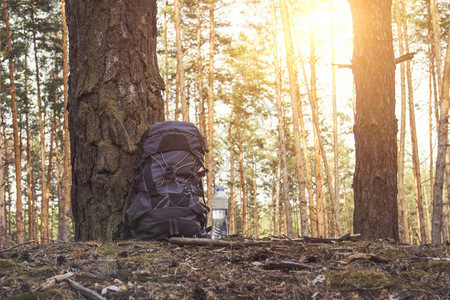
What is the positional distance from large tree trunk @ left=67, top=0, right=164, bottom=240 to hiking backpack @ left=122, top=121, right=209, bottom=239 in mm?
322

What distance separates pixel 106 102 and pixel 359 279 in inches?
104

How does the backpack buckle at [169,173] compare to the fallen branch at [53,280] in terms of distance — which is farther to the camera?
the backpack buckle at [169,173]

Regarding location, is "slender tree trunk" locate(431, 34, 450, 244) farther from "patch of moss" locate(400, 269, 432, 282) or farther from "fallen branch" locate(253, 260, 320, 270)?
"fallen branch" locate(253, 260, 320, 270)

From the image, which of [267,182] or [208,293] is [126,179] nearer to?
[208,293]

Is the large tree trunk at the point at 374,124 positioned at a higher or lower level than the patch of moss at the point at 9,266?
higher

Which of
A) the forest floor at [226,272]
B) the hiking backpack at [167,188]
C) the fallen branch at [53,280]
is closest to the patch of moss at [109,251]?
the forest floor at [226,272]

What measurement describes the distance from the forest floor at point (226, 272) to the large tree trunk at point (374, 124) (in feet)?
5.61

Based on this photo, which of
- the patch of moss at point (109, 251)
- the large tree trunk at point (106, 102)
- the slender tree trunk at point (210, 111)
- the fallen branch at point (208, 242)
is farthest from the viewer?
the slender tree trunk at point (210, 111)

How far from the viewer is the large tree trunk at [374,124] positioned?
171 inches

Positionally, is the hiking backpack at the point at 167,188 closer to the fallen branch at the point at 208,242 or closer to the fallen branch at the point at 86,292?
the fallen branch at the point at 208,242

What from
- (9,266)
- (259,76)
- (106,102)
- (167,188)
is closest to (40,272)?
(9,266)

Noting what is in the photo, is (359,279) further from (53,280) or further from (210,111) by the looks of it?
(210,111)

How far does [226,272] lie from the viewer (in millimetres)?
2027

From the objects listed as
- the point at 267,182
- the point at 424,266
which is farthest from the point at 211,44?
the point at 267,182
